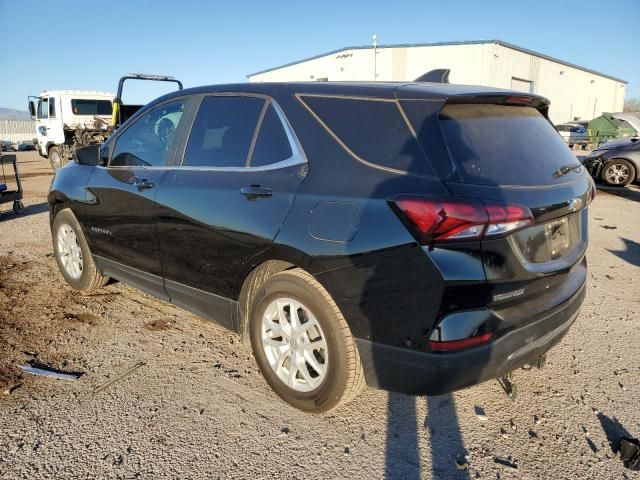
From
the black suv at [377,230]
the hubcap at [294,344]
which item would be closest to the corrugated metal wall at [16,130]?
the black suv at [377,230]

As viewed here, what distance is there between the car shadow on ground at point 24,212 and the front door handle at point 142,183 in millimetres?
6176

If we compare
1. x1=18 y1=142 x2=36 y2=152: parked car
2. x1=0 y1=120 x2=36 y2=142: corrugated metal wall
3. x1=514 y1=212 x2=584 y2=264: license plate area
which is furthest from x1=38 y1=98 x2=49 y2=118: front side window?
x1=0 y1=120 x2=36 y2=142: corrugated metal wall

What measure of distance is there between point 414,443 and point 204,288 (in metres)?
1.57

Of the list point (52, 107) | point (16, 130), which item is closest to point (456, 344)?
point (52, 107)

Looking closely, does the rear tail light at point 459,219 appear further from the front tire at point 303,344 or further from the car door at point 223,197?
the car door at point 223,197

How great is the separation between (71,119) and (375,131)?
1704cm

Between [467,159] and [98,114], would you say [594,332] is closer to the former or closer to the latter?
[467,159]

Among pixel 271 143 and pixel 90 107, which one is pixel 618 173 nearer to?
pixel 271 143

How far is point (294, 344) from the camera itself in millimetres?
2605

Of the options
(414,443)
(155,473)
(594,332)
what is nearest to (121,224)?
(155,473)

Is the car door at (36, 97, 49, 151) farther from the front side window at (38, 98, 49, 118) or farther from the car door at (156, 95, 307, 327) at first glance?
the car door at (156, 95, 307, 327)

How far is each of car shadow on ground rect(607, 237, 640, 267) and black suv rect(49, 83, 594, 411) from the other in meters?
3.73

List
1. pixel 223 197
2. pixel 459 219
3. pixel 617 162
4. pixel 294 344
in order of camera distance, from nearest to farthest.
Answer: pixel 459 219, pixel 294 344, pixel 223 197, pixel 617 162

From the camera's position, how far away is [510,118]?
2.49 m
